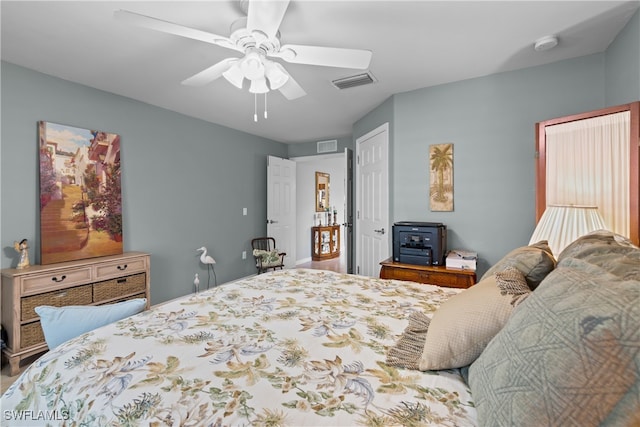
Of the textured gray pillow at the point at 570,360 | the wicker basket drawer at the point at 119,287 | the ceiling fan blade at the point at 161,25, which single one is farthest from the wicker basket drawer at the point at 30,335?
the textured gray pillow at the point at 570,360

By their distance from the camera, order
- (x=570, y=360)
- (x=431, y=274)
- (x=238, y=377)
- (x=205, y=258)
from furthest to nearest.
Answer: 1. (x=205, y=258)
2. (x=431, y=274)
3. (x=238, y=377)
4. (x=570, y=360)

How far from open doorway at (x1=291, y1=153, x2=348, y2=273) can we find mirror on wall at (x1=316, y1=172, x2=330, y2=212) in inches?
2.8

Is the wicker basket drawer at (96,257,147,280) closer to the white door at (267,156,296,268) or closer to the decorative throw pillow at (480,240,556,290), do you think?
the white door at (267,156,296,268)

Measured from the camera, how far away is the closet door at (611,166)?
1.72 metres

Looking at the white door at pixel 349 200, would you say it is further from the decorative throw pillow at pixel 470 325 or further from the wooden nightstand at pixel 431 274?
the decorative throw pillow at pixel 470 325

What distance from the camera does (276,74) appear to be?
1946 millimetres

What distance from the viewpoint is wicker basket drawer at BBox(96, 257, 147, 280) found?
2.89 m

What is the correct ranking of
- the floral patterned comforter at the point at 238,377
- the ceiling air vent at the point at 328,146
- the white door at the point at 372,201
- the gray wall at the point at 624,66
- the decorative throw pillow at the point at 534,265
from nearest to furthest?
the floral patterned comforter at the point at 238,377, the decorative throw pillow at the point at 534,265, the gray wall at the point at 624,66, the white door at the point at 372,201, the ceiling air vent at the point at 328,146

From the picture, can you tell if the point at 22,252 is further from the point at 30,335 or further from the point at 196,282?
the point at 196,282

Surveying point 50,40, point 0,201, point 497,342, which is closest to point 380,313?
point 497,342

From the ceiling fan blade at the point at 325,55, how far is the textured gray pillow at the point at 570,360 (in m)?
1.48

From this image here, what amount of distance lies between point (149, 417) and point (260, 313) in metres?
0.71

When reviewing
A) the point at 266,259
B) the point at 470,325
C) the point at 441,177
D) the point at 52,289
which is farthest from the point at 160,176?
the point at 470,325

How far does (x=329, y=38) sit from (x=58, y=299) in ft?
10.0
